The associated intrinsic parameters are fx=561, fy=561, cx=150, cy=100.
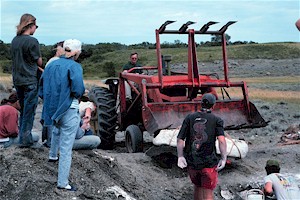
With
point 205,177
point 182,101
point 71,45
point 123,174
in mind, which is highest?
point 71,45

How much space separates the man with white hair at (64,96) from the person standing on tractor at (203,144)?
54.6 inches

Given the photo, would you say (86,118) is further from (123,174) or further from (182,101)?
(182,101)

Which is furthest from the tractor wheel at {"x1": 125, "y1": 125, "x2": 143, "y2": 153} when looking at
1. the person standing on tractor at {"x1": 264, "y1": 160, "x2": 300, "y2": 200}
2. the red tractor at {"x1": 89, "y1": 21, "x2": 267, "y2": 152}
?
the person standing on tractor at {"x1": 264, "y1": 160, "x2": 300, "y2": 200}

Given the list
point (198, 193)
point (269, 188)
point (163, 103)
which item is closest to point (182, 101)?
point (163, 103)

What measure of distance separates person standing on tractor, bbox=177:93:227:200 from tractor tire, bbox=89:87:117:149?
5214mm

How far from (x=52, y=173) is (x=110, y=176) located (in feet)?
3.57

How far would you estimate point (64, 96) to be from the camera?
22.2ft

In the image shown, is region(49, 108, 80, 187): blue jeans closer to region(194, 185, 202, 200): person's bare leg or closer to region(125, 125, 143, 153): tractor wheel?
region(194, 185, 202, 200): person's bare leg

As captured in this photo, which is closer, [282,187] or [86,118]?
[282,187]

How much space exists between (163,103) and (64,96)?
4.00 metres

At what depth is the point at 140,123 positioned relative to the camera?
12258mm

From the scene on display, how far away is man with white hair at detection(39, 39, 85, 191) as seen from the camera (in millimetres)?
6781

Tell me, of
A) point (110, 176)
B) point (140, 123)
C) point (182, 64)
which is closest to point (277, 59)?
point (182, 64)

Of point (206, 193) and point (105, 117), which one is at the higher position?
point (105, 117)
